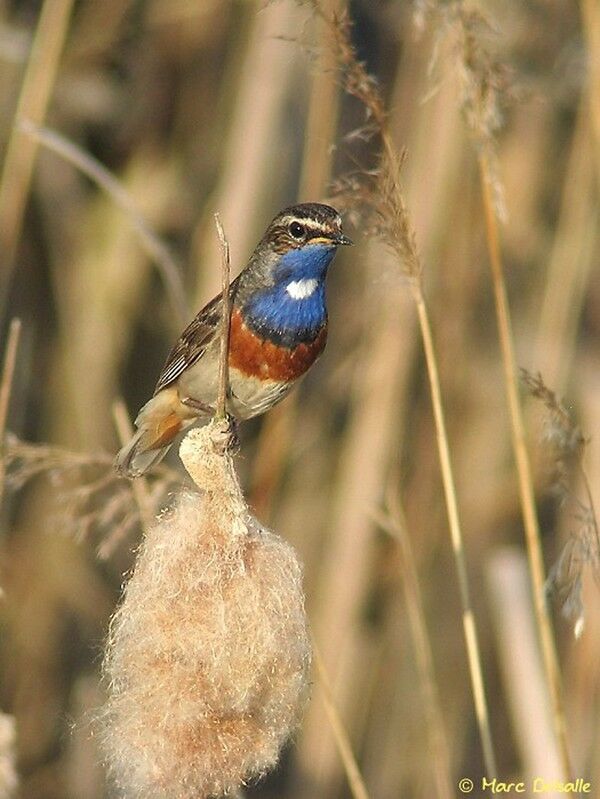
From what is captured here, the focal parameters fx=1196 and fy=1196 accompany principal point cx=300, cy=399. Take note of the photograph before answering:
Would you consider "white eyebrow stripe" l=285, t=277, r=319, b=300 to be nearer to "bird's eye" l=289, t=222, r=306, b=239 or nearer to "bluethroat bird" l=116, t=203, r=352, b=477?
"bluethroat bird" l=116, t=203, r=352, b=477

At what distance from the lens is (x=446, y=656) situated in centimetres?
415

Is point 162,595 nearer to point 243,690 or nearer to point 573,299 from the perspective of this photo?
point 243,690

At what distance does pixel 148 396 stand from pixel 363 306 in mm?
919

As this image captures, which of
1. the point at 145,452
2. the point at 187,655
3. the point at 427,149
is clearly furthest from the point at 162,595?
the point at 427,149

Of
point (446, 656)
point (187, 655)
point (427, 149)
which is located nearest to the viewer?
point (187, 655)

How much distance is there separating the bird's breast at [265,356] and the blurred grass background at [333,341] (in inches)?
24.5

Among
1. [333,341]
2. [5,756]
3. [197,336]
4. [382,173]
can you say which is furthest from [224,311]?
[333,341]

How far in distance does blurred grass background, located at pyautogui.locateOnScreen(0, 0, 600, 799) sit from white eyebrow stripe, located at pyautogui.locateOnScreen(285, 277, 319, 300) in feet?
1.79

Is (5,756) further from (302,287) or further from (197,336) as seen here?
(302,287)

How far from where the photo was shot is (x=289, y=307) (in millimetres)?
2859

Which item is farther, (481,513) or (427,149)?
(481,513)

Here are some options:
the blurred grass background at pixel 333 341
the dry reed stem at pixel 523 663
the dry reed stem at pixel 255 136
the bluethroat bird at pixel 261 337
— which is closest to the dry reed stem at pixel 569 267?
the blurred grass background at pixel 333 341

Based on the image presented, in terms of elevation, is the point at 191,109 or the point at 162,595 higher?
the point at 191,109

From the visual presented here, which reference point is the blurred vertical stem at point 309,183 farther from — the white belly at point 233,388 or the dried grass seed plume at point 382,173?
the white belly at point 233,388
